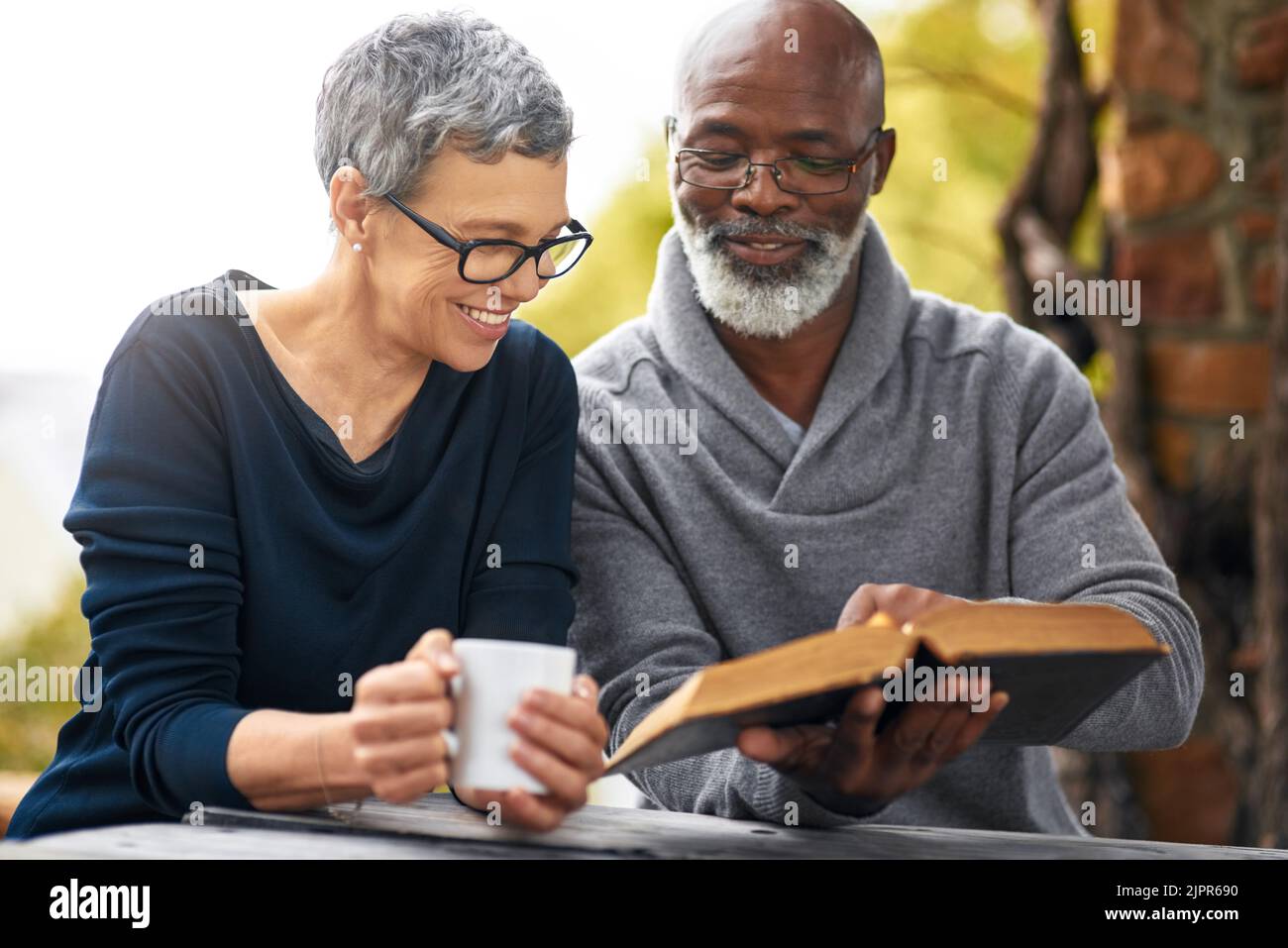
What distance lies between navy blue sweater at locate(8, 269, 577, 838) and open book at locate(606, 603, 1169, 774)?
1.36ft

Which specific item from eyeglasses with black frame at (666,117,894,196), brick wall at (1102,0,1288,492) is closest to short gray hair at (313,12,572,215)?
eyeglasses with black frame at (666,117,894,196)

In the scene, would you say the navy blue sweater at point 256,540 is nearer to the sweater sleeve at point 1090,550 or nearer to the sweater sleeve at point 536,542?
the sweater sleeve at point 536,542

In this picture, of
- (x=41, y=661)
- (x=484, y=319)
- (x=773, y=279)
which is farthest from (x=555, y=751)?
(x=41, y=661)

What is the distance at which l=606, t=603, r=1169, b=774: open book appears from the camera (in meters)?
1.06

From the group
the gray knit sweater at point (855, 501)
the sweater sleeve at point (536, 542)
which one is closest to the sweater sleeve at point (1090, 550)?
the gray knit sweater at point (855, 501)

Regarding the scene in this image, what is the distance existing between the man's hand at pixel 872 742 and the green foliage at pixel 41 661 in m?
3.00

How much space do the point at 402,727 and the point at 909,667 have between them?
1.44ft

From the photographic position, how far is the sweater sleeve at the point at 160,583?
127 cm

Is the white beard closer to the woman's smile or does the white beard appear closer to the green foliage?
the woman's smile

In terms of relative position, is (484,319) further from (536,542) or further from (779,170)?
(779,170)

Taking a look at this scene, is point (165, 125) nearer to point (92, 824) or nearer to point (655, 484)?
point (655, 484)

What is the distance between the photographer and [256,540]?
1445 mm
